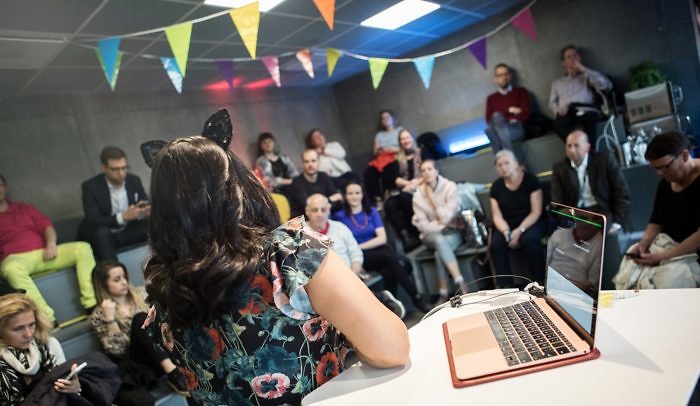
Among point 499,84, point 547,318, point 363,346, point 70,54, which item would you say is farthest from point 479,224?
point 70,54

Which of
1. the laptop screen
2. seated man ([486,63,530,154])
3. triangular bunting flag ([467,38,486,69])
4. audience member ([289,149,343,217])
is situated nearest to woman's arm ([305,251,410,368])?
the laptop screen

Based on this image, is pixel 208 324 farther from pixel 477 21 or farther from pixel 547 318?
pixel 477 21

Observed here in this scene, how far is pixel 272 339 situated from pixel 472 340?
464 mm

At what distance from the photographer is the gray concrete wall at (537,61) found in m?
4.95

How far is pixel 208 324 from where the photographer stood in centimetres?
96

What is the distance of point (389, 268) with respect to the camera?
4059mm

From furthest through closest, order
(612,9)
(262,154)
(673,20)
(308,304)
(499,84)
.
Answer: (262,154) < (499,84) < (612,9) < (673,20) < (308,304)

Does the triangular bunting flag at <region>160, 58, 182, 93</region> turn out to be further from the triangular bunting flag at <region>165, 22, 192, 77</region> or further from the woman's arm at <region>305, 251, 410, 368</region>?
the woman's arm at <region>305, 251, 410, 368</region>

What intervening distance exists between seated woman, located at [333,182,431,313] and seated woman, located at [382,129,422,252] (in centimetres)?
68

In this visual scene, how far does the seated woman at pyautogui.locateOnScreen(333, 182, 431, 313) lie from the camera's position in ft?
13.1

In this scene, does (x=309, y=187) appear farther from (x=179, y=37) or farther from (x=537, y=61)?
(x=537, y=61)

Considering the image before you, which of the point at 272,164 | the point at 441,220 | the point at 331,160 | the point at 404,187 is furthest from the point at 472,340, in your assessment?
the point at 331,160

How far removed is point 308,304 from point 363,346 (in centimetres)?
14

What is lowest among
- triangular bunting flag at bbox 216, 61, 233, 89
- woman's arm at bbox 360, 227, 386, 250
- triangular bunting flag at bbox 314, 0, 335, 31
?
woman's arm at bbox 360, 227, 386, 250
